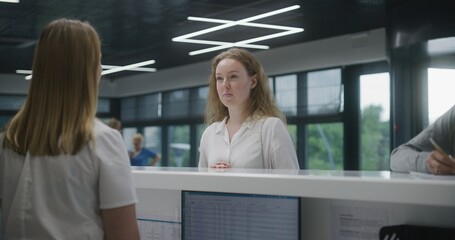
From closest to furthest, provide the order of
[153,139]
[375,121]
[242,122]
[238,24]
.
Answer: [242,122] → [238,24] → [375,121] → [153,139]

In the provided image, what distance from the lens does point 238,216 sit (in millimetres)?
1460

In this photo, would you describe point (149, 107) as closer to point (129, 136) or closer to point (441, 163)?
point (129, 136)

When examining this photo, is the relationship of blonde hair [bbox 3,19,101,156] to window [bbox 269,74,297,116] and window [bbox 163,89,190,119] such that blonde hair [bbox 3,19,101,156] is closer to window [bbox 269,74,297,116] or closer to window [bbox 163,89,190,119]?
window [bbox 269,74,297,116]

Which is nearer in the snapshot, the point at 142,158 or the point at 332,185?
the point at 332,185

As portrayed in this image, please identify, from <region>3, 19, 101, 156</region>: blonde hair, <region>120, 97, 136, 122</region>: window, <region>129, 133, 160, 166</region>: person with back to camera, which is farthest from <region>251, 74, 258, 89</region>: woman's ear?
<region>120, 97, 136, 122</region>: window

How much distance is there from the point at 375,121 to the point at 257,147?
5961 mm

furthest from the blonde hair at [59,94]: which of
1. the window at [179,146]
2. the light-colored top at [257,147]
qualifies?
the window at [179,146]

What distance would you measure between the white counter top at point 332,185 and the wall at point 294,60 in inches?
Answer: 259

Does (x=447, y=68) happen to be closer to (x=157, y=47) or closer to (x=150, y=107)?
(x=157, y=47)

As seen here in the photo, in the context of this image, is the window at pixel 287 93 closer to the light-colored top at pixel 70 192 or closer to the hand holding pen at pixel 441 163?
the hand holding pen at pixel 441 163

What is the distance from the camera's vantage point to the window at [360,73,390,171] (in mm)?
7750

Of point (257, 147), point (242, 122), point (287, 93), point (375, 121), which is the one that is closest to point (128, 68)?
point (287, 93)

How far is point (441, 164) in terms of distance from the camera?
135 centimetres

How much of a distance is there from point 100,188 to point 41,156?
137mm
